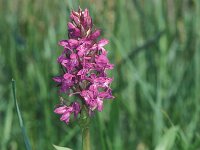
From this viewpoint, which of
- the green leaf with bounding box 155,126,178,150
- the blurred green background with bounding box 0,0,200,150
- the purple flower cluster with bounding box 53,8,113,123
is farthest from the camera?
the blurred green background with bounding box 0,0,200,150

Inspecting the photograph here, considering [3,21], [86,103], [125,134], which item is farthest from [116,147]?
[3,21]

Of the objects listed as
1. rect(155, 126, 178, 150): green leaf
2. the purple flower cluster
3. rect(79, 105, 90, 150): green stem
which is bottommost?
rect(155, 126, 178, 150): green leaf

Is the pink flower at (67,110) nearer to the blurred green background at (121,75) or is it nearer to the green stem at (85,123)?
the green stem at (85,123)

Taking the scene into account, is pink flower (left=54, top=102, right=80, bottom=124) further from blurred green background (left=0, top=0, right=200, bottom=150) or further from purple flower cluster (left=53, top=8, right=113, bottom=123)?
blurred green background (left=0, top=0, right=200, bottom=150)

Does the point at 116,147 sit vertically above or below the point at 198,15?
below

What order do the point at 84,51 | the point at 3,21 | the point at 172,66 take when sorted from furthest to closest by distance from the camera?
the point at 3,21, the point at 172,66, the point at 84,51

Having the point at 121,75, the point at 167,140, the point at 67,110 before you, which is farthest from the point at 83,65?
the point at 121,75

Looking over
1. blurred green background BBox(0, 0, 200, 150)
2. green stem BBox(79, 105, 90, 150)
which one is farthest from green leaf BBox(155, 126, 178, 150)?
blurred green background BBox(0, 0, 200, 150)

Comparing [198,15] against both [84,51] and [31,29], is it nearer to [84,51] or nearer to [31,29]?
[31,29]
